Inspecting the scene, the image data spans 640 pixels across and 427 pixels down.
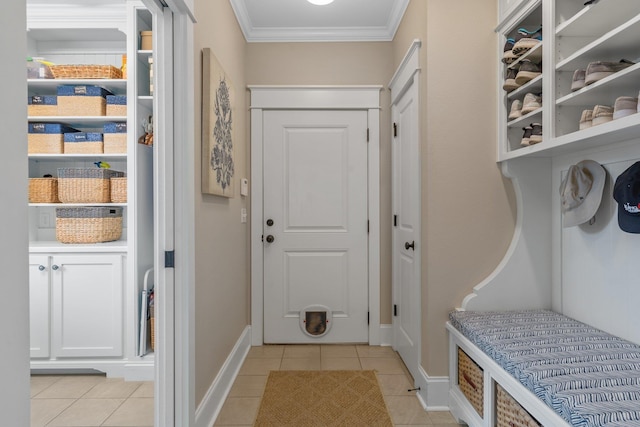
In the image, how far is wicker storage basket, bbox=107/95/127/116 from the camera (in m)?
2.60

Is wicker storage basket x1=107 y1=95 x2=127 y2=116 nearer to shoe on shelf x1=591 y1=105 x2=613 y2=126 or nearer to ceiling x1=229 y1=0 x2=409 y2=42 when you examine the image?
ceiling x1=229 y1=0 x2=409 y2=42

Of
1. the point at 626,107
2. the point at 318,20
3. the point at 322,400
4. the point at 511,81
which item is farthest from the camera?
the point at 318,20

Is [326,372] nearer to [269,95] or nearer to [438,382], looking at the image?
[438,382]

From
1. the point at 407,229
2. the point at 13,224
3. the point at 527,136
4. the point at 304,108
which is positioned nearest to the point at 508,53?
the point at 527,136

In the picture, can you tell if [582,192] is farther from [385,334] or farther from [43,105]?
[43,105]

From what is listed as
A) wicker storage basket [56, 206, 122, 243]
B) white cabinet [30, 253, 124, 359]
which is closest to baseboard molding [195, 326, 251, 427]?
white cabinet [30, 253, 124, 359]

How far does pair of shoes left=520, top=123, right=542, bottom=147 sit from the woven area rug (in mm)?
1603

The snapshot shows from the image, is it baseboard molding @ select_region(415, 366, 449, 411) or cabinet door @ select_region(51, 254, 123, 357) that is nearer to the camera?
baseboard molding @ select_region(415, 366, 449, 411)

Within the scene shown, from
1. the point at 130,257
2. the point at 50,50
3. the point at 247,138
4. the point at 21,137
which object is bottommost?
the point at 130,257

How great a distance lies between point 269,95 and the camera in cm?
318

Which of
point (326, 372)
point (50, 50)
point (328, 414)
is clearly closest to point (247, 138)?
point (50, 50)

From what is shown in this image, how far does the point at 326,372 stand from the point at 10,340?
2258 millimetres

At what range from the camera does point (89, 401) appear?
2.25 m

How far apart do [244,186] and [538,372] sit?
2.28 meters
